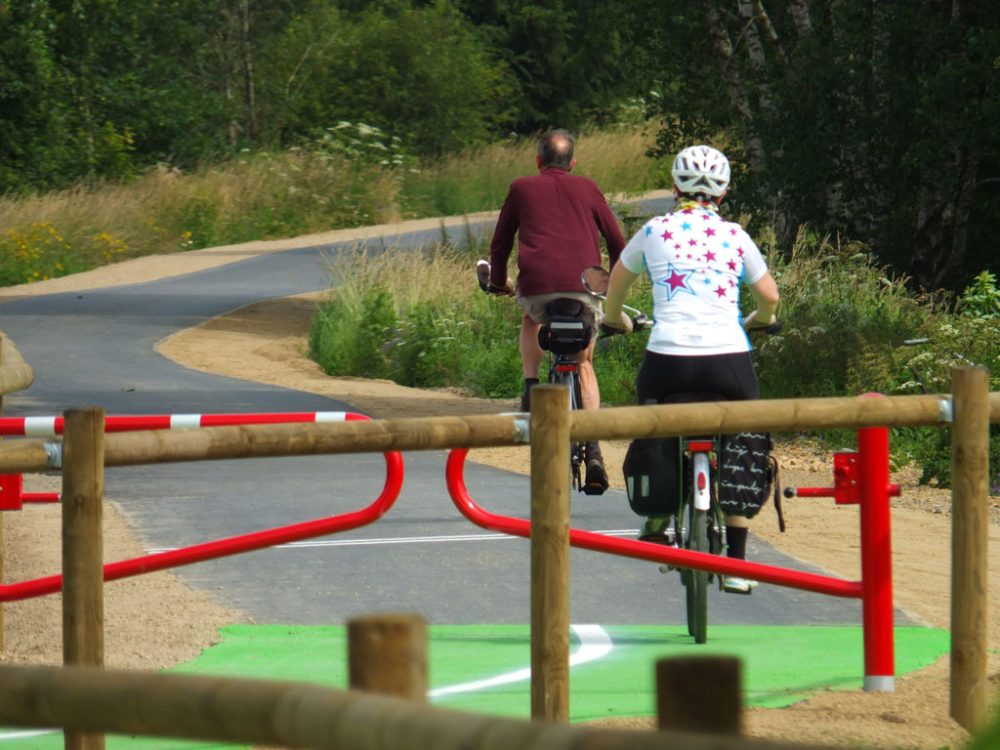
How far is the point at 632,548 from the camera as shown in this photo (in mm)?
5730

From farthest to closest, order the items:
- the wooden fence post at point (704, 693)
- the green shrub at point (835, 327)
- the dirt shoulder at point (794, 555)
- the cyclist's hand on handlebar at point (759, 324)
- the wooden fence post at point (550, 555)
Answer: the green shrub at point (835, 327)
the cyclist's hand on handlebar at point (759, 324)
the dirt shoulder at point (794, 555)
the wooden fence post at point (550, 555)
the wooden fence post at point (704, 693)

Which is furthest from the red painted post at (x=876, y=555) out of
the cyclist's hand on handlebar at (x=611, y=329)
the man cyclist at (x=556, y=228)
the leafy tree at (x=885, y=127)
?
the leafy tree at (x=885, y=127)

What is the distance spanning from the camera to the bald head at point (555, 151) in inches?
381

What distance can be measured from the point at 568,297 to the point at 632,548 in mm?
4102

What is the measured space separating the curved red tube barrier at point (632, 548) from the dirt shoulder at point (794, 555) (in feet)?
1.49

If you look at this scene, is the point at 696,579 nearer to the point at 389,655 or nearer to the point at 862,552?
the point at 862,552

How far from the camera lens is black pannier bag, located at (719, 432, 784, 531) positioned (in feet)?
24.0

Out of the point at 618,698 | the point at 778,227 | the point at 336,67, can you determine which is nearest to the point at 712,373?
the point at 618,698

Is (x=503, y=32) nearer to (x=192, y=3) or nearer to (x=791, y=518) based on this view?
(x=192, y=3)

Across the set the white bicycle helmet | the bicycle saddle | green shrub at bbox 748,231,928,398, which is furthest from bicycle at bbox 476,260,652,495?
green shrub at bbox 748,231,928,398

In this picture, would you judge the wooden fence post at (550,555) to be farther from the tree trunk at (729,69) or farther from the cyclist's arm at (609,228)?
the tree trunk at (729,69)

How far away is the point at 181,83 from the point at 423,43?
21.8ft

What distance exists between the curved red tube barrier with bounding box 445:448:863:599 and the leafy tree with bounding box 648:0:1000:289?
13.3 meters

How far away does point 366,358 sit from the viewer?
20.1 m
